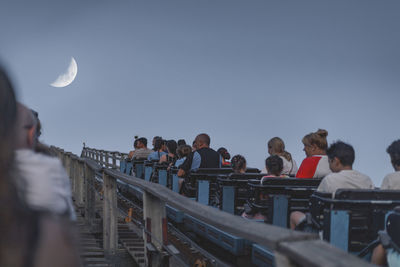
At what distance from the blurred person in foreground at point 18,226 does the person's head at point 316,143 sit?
4.50 m

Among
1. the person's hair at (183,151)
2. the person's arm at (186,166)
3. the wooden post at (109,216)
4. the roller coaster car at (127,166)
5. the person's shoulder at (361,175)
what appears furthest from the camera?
the roller coaster car at (127,166)

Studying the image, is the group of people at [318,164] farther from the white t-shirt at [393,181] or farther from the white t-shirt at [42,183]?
the white t-shirt at [42,183]

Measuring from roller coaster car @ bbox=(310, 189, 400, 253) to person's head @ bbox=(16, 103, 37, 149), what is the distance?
2.54m

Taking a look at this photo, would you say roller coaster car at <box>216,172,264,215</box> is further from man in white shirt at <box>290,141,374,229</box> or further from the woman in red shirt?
man in white shirt at <box>290,141,374,229</box>

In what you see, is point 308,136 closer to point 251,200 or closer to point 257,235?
point 251,200

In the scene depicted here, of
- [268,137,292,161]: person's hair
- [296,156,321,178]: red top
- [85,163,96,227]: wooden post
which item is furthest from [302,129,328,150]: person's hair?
[85,163,96,227]: wooden post

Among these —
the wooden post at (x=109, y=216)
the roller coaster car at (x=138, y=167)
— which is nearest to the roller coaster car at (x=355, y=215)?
the wooden post at (x=109, y=216)

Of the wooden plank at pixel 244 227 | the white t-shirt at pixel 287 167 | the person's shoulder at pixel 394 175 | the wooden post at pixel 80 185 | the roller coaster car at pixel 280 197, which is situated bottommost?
the wooden post at pixel 80 185

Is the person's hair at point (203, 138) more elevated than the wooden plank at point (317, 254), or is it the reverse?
the person's hair at point (203, 138)

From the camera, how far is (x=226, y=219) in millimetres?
1779

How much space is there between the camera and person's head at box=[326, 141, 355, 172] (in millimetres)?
4031

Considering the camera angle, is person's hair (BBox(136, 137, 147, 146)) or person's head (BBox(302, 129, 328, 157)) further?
person's hair (BBox(136, 137, 147, 146))

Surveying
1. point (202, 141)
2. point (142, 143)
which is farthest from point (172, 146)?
point (142, 143)

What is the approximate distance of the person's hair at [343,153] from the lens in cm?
403
